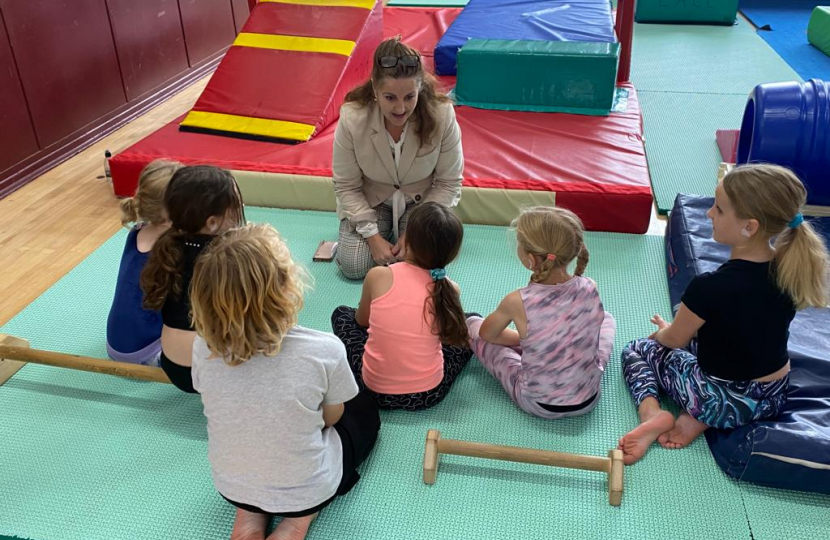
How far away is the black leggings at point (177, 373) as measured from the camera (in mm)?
2100

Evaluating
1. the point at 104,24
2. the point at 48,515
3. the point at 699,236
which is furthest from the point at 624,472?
the point at 104,24

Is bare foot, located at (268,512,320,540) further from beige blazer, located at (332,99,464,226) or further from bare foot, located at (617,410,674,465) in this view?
beige blazer, located at (332,99,464,226)

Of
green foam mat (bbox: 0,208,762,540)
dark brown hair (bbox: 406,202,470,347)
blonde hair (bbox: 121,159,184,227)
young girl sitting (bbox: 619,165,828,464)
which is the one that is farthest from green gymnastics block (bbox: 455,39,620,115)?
blonde hair (bbox: 121,159,184,227)

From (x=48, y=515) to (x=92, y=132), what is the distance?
11.8 feet

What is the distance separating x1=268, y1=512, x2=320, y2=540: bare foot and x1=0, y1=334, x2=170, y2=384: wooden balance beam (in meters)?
0.71

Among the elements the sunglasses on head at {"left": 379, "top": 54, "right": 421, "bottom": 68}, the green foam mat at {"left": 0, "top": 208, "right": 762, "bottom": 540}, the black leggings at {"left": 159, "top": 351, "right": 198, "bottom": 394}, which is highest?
the sunglasses on head at {"left": 379, "top": 54, "right": 421, "bottom": 68}

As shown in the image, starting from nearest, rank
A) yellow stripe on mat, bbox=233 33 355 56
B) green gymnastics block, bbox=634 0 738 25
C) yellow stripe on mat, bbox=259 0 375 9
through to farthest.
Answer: yellow stripe on mat, bbox=233 33 355 56 < yellow stripe on mat, bbox=259 0 375 9 < green gymnastics block, bbox=634 0 738 25

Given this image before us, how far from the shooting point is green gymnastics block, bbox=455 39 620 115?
4062mm

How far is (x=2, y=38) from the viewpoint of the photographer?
4.02m

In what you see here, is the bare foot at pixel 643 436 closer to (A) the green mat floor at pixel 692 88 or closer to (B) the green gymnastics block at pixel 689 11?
(A) the green mat floor at pixel 692 88

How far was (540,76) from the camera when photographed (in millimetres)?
4145

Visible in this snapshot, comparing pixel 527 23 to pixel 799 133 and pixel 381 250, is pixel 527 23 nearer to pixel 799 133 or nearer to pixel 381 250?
pixel 799 133

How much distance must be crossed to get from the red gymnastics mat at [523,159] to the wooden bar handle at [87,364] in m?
1.54

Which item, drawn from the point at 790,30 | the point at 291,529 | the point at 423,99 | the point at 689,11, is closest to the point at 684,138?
the point at 423,99
